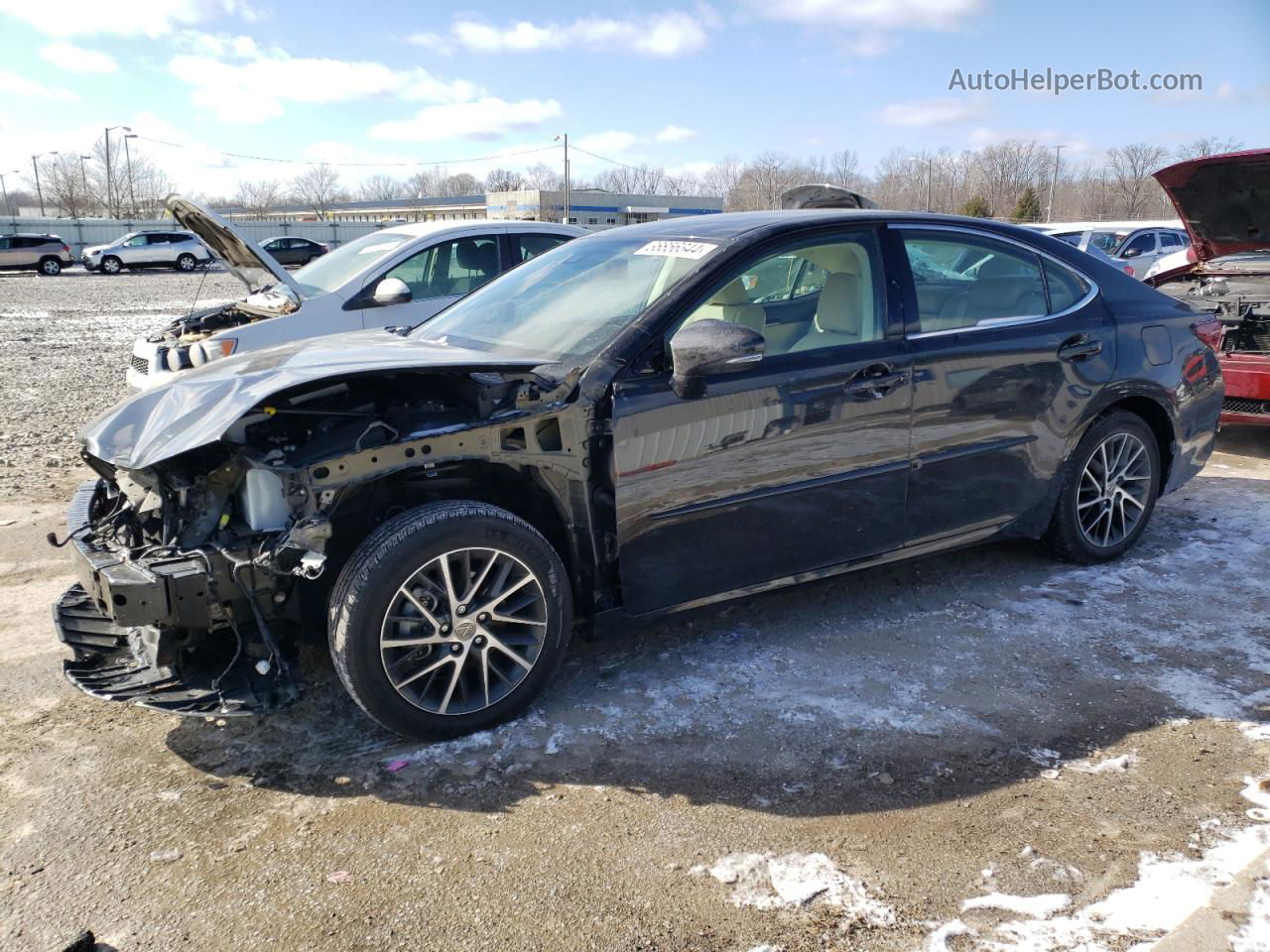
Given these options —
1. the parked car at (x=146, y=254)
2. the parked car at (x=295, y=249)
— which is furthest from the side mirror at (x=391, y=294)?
the parked car at (x=146, y=254)

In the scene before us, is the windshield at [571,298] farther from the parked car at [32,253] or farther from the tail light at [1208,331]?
the parked car at [32,253]

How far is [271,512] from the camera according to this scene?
3.15 meters

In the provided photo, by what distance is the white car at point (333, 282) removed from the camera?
6.89 metres

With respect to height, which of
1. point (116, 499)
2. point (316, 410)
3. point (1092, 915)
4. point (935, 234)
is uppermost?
point (935, 234)

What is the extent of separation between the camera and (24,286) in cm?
2759

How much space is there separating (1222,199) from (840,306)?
4891mm

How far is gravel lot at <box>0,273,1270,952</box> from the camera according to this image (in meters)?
2.42

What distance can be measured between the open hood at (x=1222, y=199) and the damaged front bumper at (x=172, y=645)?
6.76 meters

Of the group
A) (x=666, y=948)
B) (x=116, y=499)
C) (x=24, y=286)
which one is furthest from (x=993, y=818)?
(x=24, y=286)

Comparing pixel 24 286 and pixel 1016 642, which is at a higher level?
pixel 24 286

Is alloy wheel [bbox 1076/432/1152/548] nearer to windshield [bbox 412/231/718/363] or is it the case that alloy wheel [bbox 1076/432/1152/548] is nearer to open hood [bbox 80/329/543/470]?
windshield [bbox 412/231/718/363]

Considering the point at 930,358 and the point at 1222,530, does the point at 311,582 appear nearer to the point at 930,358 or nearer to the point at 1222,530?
the point at 930,358

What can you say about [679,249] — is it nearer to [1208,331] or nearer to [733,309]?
[733,309]

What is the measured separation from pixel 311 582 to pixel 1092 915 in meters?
2.48
